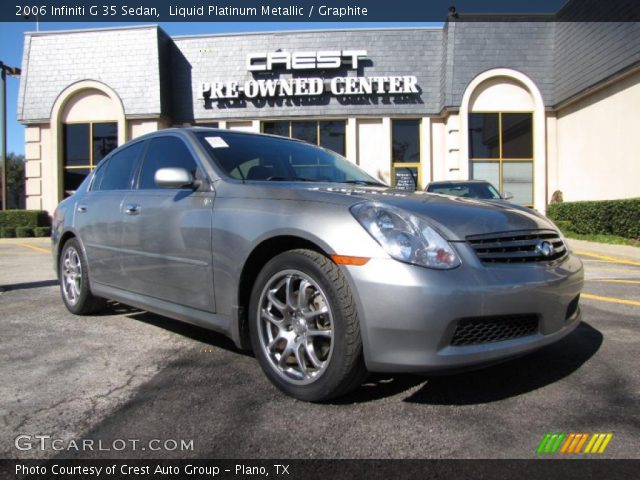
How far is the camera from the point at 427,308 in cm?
221

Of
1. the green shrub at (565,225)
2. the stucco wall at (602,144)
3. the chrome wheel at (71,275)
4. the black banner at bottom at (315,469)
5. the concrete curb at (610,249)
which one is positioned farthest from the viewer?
the green shrub at (565,225)

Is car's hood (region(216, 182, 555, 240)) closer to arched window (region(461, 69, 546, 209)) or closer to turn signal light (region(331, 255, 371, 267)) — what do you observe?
turn signal light (region(331, 255, 371, 267))

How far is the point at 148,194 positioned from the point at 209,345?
1.22 m

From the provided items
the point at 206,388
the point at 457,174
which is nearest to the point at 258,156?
the point at 206,388

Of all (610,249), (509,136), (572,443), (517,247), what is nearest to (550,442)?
(572,443)

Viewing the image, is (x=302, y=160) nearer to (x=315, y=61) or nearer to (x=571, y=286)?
(x=571, y=286)

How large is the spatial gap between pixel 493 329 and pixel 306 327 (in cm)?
93

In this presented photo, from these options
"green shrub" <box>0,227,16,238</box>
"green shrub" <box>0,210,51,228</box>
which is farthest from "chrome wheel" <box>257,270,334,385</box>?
"green shrub" <box>0,227,16,238</box>

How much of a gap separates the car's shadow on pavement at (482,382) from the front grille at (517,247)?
72 cm

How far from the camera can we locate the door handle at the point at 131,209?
3.69m

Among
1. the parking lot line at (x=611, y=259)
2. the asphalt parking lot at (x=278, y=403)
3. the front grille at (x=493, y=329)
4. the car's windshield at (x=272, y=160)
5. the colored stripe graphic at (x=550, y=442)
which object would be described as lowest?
the colored stripe graphic at (x=550, y=442)

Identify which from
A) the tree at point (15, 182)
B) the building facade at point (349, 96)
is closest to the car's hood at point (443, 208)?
the building facade at point (349, 96)

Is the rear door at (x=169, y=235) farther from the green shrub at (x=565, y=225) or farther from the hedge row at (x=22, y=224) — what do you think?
the hedge row at (x=22, y=224)

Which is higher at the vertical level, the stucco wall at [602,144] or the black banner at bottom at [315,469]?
the stucco wall at [602,144]
